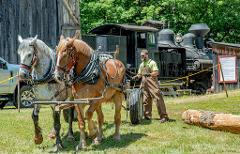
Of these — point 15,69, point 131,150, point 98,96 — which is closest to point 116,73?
point 98,96

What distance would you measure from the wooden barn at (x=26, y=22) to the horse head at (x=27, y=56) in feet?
50.5

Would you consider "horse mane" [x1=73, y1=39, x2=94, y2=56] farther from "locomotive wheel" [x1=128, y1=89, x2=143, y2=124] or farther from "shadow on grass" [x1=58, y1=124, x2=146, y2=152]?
"locomotive wheel" [x1=128, y1=89, x2=143, y2=124]

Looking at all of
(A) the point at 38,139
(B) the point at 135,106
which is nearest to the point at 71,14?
(B) the point at 135,106

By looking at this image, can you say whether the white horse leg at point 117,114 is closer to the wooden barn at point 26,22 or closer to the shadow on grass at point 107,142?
the shadow on grass at point 107,142

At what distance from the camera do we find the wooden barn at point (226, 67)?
2709 cm

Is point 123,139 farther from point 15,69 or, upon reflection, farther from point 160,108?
point 15,69

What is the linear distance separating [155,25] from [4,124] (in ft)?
71.5

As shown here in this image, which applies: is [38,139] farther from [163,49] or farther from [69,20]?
[163,49]

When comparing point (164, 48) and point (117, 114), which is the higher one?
point (164, 48)

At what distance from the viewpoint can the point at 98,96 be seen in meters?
11.0

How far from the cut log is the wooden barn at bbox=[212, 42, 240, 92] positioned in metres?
12.0

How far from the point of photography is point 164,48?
32.8 meters

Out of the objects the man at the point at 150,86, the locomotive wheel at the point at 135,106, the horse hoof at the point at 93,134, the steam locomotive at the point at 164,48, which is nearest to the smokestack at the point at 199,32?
the steam locomotive at the point at 164,48

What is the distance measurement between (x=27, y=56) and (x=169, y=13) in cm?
3390
